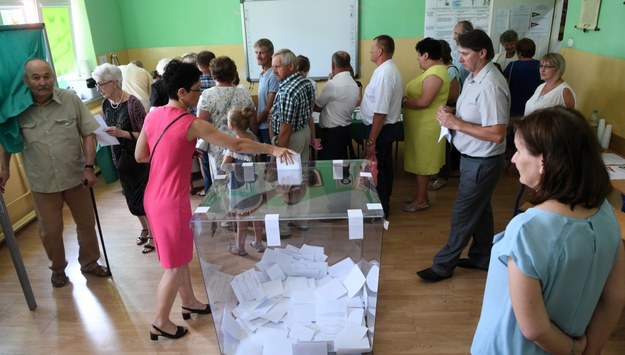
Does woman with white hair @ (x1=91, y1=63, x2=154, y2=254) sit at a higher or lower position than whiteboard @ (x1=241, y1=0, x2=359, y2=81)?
lower

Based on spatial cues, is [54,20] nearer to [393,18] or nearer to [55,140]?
[55,140]

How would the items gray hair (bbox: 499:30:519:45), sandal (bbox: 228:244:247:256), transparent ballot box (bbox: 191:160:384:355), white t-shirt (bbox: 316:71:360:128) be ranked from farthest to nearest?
1. gray hair (bbox: 499:30:519:45)
2. white t-shirt (bbox: 316:71:360:128)
3. sandal (bbox: 228:244:247:256)
4. transparent ballot box (bbox: 191:160:384:355)

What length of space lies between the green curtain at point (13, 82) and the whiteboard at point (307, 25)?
3.55 m

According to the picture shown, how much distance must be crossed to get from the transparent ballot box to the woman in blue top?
79cm

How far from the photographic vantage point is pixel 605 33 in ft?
12.2

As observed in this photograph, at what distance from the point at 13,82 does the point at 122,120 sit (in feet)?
2.13

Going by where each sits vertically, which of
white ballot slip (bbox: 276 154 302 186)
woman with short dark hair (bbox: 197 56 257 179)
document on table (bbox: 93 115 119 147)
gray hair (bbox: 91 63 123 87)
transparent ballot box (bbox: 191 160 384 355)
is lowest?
transparent ballot box (bbox: 191 160 384 355)

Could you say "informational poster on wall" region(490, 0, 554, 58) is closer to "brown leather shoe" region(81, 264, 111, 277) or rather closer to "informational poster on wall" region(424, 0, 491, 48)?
"informational poster on wall" region(424, 0, 491, 48)

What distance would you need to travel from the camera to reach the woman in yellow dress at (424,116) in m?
3.29

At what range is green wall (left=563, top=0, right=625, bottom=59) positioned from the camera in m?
3.50

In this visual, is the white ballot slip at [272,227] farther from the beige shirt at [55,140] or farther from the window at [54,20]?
the window at [54,20]

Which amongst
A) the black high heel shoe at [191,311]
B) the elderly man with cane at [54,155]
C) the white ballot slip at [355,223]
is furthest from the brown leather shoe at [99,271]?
the white ballot slip at [355,223]

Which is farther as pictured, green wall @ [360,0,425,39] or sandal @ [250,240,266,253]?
green wall @ [360,0,425,39]

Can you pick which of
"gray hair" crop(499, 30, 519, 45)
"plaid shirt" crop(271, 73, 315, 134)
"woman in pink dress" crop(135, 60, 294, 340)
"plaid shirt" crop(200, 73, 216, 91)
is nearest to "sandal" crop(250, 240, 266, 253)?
"woman in pink dress" crop(135, 60, 294, 340)
